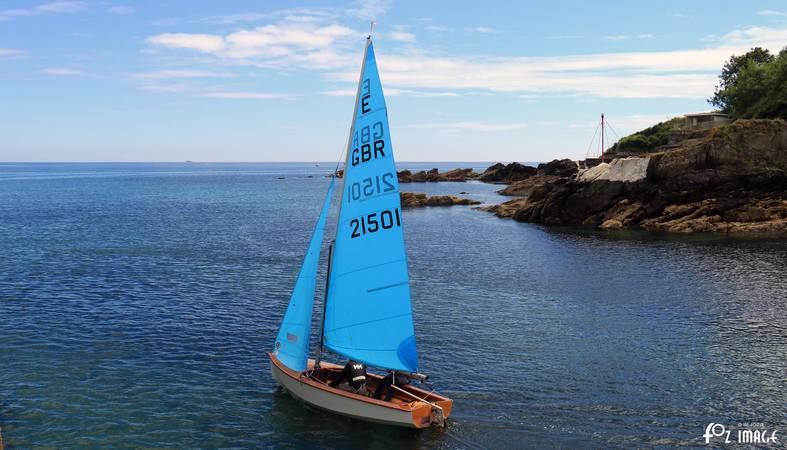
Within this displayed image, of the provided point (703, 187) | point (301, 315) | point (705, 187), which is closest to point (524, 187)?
point (703, 187)

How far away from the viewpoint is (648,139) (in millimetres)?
114812

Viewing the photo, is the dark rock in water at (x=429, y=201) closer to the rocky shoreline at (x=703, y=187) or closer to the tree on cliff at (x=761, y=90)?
the rocky shoreline at (x=703, y=187)

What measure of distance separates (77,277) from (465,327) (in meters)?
32.2

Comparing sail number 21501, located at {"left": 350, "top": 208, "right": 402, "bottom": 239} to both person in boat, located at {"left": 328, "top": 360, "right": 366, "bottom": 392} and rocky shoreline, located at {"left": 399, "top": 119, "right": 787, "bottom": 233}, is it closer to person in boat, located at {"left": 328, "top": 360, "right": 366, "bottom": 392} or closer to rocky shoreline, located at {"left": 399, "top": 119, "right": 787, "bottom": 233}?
person in boat, located at {"left": 328, "top": 360, "right": 366, "bottom": 392}

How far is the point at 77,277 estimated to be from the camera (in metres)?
47.7

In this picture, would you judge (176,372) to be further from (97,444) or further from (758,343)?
(758,343)

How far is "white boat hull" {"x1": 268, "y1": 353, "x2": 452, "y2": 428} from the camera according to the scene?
2184 cm

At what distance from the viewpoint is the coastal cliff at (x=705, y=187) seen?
7294 cm

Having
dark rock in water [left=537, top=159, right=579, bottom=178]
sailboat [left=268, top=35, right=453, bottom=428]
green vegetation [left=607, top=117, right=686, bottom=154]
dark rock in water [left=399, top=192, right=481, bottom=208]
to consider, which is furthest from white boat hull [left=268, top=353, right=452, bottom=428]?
dark rock in water [left=537, top=159, right=579, bottom=178]

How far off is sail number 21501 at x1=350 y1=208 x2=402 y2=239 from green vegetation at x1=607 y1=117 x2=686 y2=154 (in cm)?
10210

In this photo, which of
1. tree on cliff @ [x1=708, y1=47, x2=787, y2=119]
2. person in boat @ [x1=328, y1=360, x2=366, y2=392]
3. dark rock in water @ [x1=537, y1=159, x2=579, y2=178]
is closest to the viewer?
person in boat @ [x1=328, y1=360, x2=366, y2=392]

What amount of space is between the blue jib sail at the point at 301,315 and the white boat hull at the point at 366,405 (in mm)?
598

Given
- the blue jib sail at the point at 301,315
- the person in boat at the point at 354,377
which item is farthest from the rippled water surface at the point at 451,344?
the blue jib sail at the point at 301,315

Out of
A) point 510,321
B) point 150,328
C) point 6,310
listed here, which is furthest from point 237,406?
point 6,310
